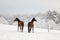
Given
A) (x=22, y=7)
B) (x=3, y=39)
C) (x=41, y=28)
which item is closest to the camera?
(x=3, y=39)

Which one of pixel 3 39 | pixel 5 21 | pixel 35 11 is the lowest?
pixel 3 39

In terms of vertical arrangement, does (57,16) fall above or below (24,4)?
below

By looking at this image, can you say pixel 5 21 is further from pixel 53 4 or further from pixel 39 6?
pixel 53 4

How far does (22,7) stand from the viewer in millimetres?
1731

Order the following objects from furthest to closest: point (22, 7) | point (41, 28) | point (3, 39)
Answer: point (22, 7)
point (41, 28)
point (3, 39)

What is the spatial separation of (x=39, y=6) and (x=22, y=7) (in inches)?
7.3

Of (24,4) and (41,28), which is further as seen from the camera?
(24,4)

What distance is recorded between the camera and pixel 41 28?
5.32 feet

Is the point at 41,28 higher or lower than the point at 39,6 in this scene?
lower

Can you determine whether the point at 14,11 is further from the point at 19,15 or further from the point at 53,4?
the point at 53,4

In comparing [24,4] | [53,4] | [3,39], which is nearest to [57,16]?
[53,4]

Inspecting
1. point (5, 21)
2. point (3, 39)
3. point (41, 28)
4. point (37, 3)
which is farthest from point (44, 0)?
point (3, 39)

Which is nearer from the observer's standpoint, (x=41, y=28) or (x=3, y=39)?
(x=3, y=39)

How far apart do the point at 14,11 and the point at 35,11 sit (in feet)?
0.74
